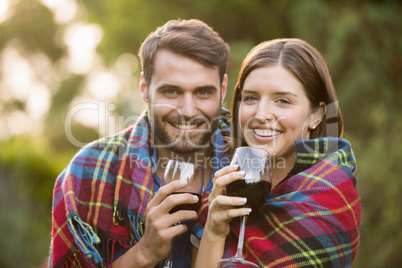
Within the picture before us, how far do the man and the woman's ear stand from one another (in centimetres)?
65

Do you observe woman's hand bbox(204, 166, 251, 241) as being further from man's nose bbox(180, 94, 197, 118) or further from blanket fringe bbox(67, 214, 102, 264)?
man's nose bbox(180, 94, 197, 118)

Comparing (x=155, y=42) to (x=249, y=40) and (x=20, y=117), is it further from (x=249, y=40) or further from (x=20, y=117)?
(x=20, y=117)

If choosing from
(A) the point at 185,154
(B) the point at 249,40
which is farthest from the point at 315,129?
(B) the point at 249,40

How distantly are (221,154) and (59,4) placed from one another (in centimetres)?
2092

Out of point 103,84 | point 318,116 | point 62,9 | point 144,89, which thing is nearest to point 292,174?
point 318,116

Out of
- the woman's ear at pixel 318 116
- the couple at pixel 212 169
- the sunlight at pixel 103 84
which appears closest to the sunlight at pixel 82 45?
the sunlight at pixel 103 84

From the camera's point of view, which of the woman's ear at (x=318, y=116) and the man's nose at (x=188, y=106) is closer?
the woman's ear at (x=318, y=116)

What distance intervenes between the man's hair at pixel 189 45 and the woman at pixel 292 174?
502 millimetres

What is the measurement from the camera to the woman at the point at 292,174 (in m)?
2.56

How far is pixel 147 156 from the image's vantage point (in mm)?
3525

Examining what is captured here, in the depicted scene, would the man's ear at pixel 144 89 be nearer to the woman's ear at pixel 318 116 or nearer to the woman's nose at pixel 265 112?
the woman's nose at pixel 265 112

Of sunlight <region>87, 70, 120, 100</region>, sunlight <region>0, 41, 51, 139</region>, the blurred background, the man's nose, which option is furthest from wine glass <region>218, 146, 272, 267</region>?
sunlight <region>0, 41, 51, 139</region>

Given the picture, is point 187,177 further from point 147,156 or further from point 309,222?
point 147,156

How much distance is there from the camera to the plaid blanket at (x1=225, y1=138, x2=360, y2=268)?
2555 mm
